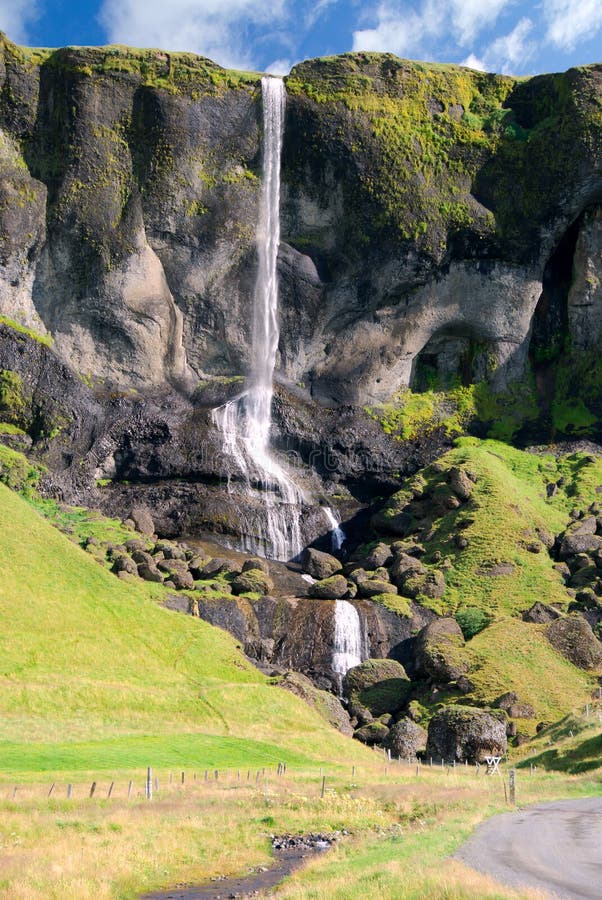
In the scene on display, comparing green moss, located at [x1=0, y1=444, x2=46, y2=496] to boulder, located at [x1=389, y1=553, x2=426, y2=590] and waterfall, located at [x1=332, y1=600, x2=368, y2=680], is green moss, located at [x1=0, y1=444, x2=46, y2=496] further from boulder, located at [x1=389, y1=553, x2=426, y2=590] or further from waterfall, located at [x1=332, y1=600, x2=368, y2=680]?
boulder, located at [x1=389, y1=553, x2=426, y2=590]

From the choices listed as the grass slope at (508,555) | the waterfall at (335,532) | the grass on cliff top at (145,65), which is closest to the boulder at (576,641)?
the grass slope at (508,555)

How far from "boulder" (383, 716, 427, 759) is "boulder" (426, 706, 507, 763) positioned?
57.6 inches

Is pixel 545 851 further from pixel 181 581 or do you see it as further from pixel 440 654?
pixel 181 581

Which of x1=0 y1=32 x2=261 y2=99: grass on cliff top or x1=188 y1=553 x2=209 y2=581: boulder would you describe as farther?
x1=0 y1=32 x2=261 y2=99: grass on cliff top

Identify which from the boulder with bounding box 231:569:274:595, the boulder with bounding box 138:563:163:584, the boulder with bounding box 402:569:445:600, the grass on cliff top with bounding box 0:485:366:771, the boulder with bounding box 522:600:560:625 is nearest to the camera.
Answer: the grass on cliff top with bounding box 0:485:366:771

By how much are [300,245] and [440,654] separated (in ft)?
145

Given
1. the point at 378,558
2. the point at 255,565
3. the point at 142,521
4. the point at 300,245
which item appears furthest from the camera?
the point at 300,245

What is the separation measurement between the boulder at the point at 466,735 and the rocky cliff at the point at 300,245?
31863 millimetres

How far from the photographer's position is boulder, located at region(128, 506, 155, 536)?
73750mm

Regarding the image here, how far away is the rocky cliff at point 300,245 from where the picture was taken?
82.8 m

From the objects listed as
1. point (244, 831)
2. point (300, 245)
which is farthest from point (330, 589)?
point (244, 831)

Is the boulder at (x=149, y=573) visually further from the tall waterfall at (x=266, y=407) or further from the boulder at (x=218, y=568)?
the tall waterfall at (x=266, y=407)

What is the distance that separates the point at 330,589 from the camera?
6569cm

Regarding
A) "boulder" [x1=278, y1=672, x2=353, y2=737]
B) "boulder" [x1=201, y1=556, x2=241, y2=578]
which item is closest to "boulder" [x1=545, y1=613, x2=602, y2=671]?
"boulder" [x1=278, y1=672, x2=353, y2=737]
